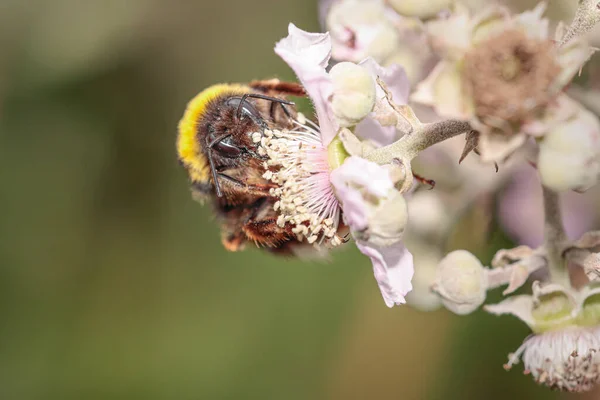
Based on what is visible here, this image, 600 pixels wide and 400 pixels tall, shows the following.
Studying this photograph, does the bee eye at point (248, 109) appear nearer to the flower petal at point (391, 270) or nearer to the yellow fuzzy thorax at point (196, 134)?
the yellow fuzzy thorax at point (196, 134)

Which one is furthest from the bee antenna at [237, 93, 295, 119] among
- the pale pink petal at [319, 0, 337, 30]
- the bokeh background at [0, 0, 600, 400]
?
the bokeh background at [0, 0, 600, 400]

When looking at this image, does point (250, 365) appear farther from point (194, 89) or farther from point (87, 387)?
point (194, 89)

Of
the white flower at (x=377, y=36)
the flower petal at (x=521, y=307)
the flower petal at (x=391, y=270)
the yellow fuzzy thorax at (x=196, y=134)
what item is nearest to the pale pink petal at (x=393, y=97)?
the white flower at (x=377, y=36)

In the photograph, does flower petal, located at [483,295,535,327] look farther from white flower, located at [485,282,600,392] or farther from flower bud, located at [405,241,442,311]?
flower bud, located at [405,241,442,311]

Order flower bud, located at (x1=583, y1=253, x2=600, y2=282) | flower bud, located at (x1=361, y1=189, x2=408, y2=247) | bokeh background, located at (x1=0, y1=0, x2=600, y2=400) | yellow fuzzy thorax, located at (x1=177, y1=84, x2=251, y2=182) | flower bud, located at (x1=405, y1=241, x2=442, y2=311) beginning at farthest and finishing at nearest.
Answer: bokeh background, located at (x1=0, y1=0, x2=600, y2=400)
flower bud, located at (x1=405, y1=241, x2=442, y2=311)
yellow fuzzy thorax, located at (x1=177, y1=84, x2=251, y2=182)
flower bud, located at (x1=583, y1=253, x2=600, y2=282)
flower bud, located at (x1=361, y1=189, x2=408, y2=247)

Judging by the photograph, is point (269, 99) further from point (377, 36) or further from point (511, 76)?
point (511, 76)

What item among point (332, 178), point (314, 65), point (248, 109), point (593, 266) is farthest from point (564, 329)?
point (248, 109)
